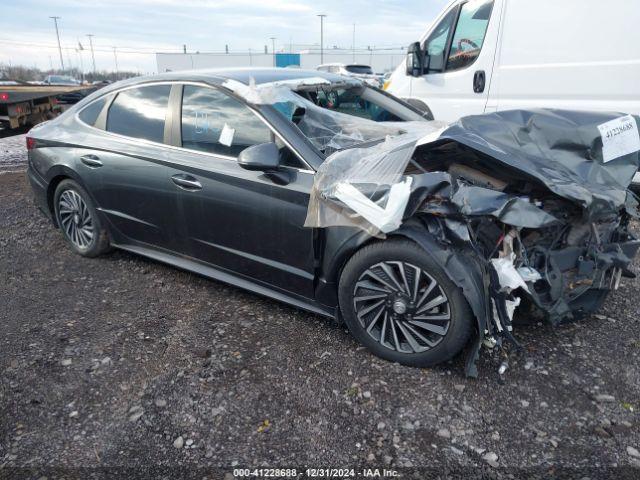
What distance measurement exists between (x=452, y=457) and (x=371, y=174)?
1.43 m

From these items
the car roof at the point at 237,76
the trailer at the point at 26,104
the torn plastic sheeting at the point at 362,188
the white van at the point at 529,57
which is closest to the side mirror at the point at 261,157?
the torn plastic sheeting at the point at 362,188

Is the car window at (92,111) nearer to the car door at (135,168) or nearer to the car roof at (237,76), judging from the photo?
the car door at (135,168)

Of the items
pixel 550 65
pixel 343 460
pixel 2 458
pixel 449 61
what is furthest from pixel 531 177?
pixel 449 61

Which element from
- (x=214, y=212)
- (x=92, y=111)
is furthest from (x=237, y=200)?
(x=92, y=111)

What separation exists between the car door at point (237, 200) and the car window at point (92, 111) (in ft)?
3.46

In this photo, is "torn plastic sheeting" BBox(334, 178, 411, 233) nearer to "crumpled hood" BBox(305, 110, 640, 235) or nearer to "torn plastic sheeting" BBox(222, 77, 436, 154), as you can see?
"crumpled hood" BBox(305, 110, 640, 235)

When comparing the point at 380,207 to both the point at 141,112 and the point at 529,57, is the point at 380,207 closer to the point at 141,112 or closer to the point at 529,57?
the point at 141,112

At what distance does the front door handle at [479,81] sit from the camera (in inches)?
223

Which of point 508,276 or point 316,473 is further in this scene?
point 508,276

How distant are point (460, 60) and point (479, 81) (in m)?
0.42

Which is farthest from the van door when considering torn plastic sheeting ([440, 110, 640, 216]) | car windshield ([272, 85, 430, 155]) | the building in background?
the building in background

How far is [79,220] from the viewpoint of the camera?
4.30 m

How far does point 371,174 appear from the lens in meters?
2.67

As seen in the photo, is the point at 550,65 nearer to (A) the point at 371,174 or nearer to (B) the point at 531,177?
(B) the point at 531,177
